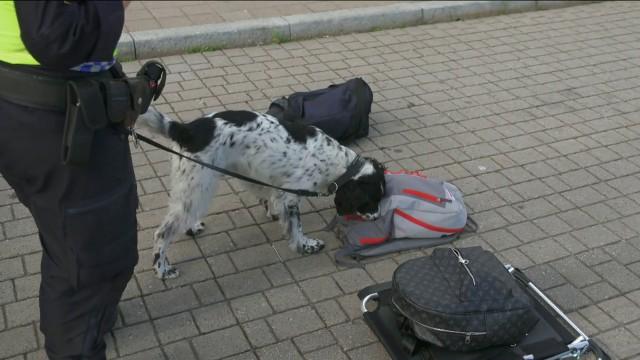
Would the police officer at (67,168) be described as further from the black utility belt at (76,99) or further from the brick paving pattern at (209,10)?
the brick paving pattern at (209,10)

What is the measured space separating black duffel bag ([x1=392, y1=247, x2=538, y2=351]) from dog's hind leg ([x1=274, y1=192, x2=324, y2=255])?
1.01 metres

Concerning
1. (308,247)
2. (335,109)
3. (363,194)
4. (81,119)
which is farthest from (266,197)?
(81,119)

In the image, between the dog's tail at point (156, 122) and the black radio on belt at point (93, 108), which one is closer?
the black radio on belt at point (93, 108)

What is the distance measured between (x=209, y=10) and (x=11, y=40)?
586 centimetres

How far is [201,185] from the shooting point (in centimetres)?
395

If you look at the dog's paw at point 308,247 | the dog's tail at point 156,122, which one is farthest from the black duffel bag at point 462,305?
the dog's tail at point 156,122

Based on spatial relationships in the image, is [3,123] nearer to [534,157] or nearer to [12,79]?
[12,79]

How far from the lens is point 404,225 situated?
4418 mm

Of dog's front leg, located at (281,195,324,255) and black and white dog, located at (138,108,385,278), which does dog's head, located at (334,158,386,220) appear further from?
dog's front leg, located at (281,195,324,255)

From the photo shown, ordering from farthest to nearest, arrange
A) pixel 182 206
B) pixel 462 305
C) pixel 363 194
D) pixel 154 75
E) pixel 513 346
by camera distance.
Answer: pixel 363 194, pixel 182 206, pixel 513 346, pixel 462 305, pixel 154 75

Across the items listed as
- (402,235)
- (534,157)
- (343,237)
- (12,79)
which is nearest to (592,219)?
(534,157)

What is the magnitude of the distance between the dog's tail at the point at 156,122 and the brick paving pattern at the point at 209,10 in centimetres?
393

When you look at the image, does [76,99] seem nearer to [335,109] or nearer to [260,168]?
[260,168]

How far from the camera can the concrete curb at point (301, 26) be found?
6957 mm
